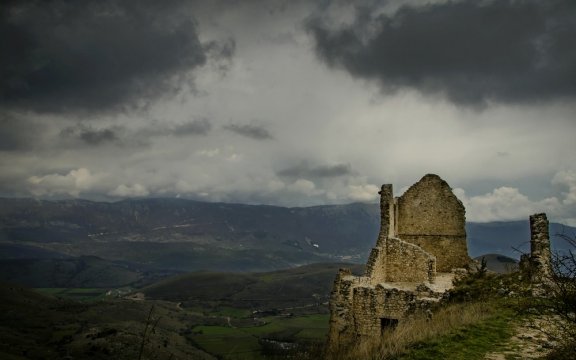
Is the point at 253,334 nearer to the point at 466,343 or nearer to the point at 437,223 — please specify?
the point at 437,223

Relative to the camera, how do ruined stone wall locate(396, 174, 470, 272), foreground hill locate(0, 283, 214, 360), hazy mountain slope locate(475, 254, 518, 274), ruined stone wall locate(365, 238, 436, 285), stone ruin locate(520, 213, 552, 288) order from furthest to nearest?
1. foreground hill locate(0, 283, 214, 360)
2. ruined stone wall locate(396, 174, 470, 272)
3. ruined stone wall locate(365, 238, 436, 285)
4. hazy mountain slope locate(475, 254, 518, 274)
5. stone ruin locate(520, 213, 552, 288)

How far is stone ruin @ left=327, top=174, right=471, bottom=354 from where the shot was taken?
62.1 feet

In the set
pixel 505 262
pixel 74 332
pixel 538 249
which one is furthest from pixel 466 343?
A: pixel 74 332

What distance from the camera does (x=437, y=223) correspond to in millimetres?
30688

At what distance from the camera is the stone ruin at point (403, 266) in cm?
1892

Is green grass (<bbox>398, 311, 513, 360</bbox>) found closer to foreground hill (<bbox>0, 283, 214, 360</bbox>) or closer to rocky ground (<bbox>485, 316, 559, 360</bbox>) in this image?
rocky ground (<bbox>485, 316, 559, 360</bbox>)

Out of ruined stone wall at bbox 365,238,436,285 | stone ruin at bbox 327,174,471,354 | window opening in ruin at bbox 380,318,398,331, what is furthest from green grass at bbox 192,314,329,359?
window opening in ruin at bbox 380,318,398,331

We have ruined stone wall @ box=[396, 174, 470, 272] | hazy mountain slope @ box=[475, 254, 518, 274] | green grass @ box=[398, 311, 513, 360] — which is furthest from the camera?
ruined stone wall @ box=[396, 174, 470, 272]

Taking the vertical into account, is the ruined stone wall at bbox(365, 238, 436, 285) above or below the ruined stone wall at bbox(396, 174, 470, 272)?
below

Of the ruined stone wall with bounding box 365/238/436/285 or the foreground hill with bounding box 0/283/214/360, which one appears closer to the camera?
the ruined stone wall with bounding box 365/238/436/285

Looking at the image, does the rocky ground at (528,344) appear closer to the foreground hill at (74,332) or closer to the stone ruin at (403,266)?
the stone ruin at (403,266)

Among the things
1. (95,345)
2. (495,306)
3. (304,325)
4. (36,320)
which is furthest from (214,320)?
(495,306)

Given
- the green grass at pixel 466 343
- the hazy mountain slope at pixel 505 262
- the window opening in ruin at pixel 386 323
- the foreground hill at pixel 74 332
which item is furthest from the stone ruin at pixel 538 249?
the foreground hill at pixel 74 332

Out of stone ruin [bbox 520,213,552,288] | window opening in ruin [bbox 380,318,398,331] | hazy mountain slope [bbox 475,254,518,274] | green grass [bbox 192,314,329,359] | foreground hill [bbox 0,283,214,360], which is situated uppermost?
stone ruin [bbox 520,213,552,288]
